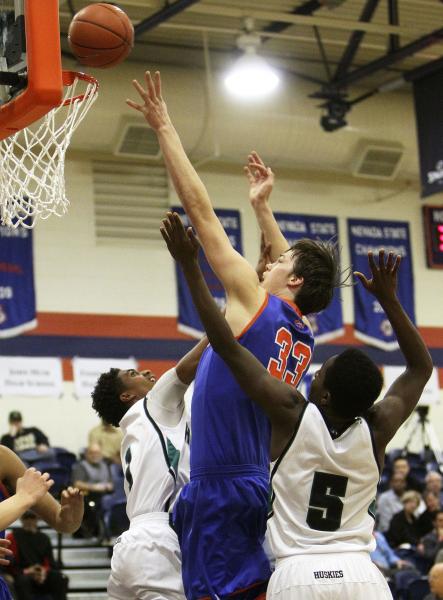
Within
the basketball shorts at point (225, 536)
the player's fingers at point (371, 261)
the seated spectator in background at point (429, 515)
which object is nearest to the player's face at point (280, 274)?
the player's fingers at point (371, 261)

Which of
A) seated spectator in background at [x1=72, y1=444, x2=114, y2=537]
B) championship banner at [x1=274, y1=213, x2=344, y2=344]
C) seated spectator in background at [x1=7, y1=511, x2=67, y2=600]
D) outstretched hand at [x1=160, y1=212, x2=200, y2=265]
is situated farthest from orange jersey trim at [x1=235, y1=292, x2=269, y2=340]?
championship banner at [x1=274, y1=213, x2=344, y2=344]

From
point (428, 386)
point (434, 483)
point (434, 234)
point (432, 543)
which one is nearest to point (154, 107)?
point (432, 543)

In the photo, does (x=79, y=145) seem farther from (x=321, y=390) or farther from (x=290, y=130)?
(x=321, y=390)

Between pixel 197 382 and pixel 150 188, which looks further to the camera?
pixel 150 188

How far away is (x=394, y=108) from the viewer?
19219mm

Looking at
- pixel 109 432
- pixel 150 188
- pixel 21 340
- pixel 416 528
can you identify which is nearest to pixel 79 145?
pixel 150 188

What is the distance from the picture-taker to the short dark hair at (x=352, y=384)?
450cm

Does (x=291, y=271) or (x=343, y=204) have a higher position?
(x=343, y=204)

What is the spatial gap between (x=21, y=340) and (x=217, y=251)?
12.5m

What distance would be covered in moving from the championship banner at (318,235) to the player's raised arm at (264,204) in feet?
41.1

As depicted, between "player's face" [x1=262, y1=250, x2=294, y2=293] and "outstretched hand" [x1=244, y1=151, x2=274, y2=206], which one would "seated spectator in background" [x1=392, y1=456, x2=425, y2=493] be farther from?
"player's face" [x1=262, y1=250, x2=294, y2=293]

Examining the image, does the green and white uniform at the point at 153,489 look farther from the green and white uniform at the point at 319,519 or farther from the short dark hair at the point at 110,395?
the green and white uniform at the point at 319,519

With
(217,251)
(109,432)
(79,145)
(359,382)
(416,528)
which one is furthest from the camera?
(79,145)

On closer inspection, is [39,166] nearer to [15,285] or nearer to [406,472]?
[15,285]
